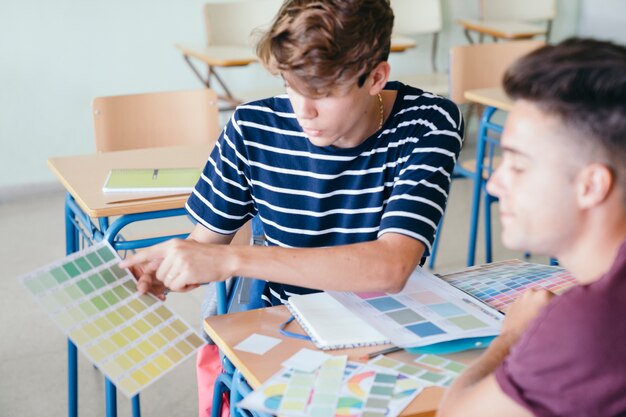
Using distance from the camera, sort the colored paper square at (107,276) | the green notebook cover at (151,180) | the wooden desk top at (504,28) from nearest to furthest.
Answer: the colored paper square at (107,276), the green notebook cover at (151,180), the wooden desk top at (504,28)

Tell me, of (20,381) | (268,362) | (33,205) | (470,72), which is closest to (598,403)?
(268,362)

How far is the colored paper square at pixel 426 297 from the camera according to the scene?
4.97 feet

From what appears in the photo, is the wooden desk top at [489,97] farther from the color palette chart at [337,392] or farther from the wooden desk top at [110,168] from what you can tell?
the color palette chart at [337,392]

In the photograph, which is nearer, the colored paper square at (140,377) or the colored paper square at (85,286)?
the colored paper square at (140,377)

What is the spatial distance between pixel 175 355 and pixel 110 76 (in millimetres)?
3813

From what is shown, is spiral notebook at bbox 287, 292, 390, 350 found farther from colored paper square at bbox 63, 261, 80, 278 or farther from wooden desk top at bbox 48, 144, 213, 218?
wooden desk top at bbox 48, 144, 213, 218

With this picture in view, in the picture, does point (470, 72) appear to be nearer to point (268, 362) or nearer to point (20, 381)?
point (20, 381)

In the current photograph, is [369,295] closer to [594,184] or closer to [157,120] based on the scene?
[594,184]

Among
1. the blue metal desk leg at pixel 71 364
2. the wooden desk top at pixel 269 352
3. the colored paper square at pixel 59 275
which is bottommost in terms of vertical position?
the blue metal desk leg at pixel 71 364

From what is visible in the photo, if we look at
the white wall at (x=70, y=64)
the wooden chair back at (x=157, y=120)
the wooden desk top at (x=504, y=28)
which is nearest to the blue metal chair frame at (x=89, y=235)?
the wooden chair back at (x=157, y=120)

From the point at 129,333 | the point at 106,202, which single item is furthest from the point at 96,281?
the point at 106,202

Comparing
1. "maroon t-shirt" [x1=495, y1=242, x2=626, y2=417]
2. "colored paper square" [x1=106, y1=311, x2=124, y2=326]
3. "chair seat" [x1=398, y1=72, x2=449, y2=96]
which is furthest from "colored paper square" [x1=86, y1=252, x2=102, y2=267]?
"chair seat" [x1=398, y1=72, x2=449, y2=96]

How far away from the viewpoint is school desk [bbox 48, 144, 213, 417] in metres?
2.25

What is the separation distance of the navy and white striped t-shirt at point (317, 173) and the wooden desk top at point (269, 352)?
26 cm
